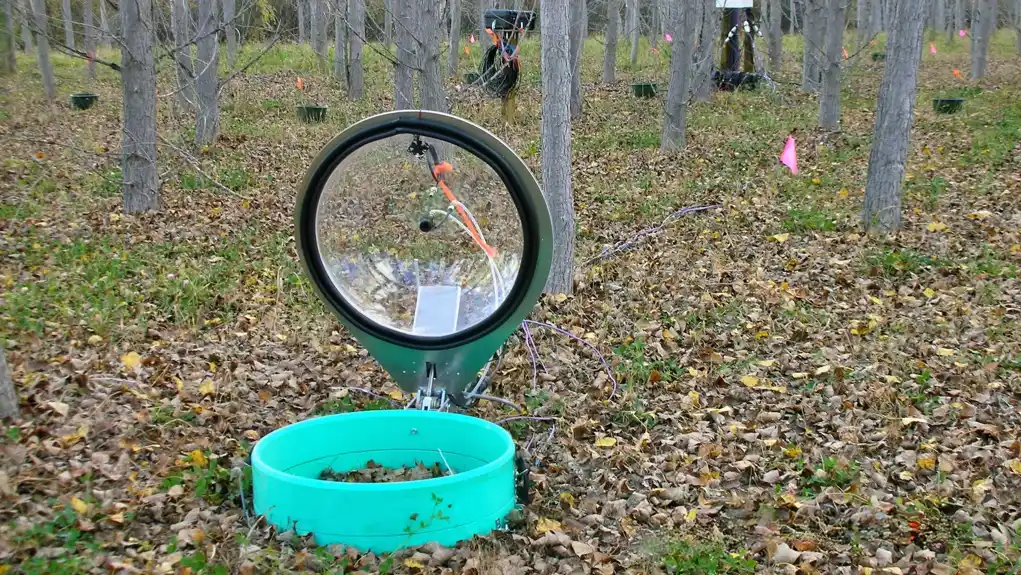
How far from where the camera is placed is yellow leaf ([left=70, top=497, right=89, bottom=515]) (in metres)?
3.47

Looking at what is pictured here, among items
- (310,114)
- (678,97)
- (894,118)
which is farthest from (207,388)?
(310,114)

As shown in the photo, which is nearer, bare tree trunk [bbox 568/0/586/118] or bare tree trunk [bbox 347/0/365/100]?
bare tree trunk [bbox 568/0/586/118]

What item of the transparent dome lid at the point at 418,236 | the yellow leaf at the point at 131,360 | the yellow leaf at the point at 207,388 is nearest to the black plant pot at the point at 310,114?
the yellow leaf at the point at 131,360

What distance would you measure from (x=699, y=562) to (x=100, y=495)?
2.48m

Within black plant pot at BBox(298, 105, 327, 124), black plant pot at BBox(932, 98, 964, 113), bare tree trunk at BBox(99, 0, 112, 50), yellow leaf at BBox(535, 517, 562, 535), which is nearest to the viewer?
yellow leaf at BBox(535, 517, 562, 535)

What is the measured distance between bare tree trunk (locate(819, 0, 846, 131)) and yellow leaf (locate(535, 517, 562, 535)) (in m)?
10.9

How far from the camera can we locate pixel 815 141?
1233 centimetres

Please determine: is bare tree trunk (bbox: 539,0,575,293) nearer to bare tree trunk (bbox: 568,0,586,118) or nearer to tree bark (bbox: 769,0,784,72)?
bare tree trunk (bbox: 568,0,586,118)

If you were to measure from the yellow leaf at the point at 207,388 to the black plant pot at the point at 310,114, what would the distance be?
33.9 feet

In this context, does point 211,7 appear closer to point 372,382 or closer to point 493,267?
point 372,382

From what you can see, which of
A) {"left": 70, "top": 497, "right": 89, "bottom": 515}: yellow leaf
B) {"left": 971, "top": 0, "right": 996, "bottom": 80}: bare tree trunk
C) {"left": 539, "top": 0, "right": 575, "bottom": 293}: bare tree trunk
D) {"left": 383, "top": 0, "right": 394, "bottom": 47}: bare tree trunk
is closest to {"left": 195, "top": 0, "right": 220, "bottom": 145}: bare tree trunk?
{"left": 383, "top": 0, "right": 394, "bottom": 47}: bare tree trunk

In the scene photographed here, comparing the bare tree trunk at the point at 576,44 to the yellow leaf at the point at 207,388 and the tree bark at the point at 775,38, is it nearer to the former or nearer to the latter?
the tree bark at the point at 775,38

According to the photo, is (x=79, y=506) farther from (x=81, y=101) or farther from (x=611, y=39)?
(x=611, y=39)

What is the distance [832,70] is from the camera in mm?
12938
